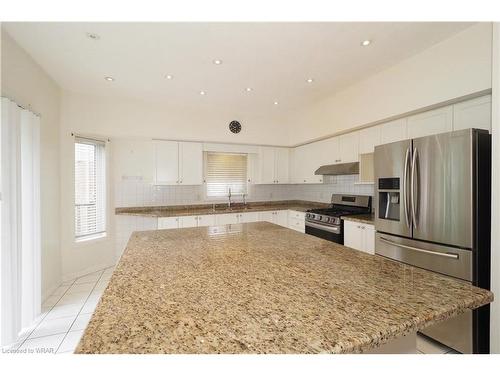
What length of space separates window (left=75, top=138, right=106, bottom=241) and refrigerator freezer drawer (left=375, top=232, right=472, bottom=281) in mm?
3988

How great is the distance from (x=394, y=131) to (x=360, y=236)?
130 centimetres

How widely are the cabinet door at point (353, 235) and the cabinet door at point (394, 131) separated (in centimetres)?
109

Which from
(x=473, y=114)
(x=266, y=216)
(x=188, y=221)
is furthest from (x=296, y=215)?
(x=473, y=114)

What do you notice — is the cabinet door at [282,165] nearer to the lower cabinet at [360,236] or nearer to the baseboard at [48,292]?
the lower cabinet at [360,236]

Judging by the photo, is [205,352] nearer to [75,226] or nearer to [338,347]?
[338,347]

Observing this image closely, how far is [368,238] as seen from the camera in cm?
271

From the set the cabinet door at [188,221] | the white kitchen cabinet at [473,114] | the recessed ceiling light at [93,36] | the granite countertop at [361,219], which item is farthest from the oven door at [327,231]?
the recessed ceiling light at [93,36]

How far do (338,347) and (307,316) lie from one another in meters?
0.14

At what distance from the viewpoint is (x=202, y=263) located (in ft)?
4.06

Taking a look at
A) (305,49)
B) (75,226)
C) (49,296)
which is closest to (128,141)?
(75,226)

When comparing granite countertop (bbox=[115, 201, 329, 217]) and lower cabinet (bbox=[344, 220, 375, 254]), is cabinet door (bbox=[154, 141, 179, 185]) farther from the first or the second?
lower cabinet (bbox=[344, 220, 375, 254])

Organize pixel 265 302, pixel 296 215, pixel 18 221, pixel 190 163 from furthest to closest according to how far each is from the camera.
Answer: pixel 296 215
pixel 190 163
pixel 18 221
pixel 265 302

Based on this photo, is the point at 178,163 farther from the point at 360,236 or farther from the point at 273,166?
the point at 360,236

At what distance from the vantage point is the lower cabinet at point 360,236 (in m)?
2.67
